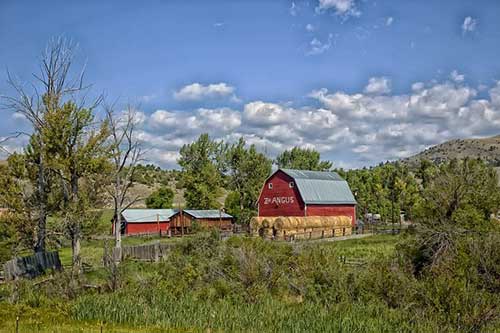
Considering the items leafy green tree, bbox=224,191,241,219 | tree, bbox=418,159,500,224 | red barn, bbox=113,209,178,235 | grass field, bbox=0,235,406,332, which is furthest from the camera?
leafy green tree, bbox=224,191,241,219

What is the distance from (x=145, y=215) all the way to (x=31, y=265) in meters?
33.3

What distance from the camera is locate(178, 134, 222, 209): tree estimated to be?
6234 centimetres

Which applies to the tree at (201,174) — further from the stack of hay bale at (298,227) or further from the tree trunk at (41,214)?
the tree trunk at (41,214)

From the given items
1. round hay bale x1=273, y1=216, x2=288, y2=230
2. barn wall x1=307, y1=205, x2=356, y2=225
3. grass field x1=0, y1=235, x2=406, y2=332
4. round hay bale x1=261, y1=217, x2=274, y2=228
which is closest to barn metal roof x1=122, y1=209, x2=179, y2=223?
round hay bale x1=261, y1=217, x2=274, y2=228

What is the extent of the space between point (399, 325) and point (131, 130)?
23.1 metres

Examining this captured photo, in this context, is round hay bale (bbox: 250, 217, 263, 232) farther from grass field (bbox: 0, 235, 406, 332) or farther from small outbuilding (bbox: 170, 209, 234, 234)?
grass field (bbox: 0, 235, 406, 332)

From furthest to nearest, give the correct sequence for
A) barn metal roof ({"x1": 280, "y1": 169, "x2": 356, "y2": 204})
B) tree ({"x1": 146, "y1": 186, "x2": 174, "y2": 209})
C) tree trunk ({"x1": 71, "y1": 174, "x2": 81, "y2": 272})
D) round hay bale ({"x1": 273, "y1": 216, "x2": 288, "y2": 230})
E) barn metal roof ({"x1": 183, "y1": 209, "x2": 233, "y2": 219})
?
tree ({"x1": 146, "y1": 186, "x2": 174, "y2": 209}) < barn metal roof ({"x1": 183, "y1": 209, "x2": 233, "y2": 219}) < barn metal roof ({"x1": 280, "y1": 169, "x2": 356, "y2": 204}) < round hay bale ({"x1": 273, "y1": 216, "x2": 288, "y2": 230}) < tree trunk ({"x1": 71, "y1": 174, "x2": 81, "y2": 272})

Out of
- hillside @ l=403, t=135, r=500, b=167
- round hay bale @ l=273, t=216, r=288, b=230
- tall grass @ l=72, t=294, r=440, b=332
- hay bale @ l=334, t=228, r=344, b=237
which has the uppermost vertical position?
hillside @ l=403, t=135, r=500, b=167

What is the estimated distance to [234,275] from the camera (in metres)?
17.3

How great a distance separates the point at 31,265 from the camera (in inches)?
874

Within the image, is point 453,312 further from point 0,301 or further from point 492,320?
point 0,301

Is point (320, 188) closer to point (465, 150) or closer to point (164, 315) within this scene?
point (164, 315)

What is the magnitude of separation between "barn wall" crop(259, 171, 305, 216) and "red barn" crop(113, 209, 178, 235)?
35.3ft

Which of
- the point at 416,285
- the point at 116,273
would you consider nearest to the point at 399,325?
the point at 416,285
